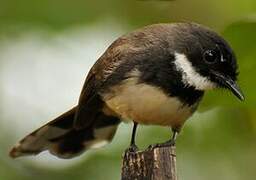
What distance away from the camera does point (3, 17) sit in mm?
6176

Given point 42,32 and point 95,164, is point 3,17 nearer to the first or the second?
point 42,32

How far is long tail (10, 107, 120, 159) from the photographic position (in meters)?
5.98

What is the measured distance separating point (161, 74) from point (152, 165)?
51.2 inches

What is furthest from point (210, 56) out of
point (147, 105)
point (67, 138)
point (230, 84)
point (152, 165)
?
point (67, 138)

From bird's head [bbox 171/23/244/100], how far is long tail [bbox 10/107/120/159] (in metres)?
1.01

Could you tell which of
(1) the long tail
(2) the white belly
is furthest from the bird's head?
(1) the long tail

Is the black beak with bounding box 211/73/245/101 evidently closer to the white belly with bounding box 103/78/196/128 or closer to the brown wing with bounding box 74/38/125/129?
the white belly with bounding box 103/78/196/128

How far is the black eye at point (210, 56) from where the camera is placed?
494 cm

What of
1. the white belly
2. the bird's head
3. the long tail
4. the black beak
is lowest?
Answer: the long tail

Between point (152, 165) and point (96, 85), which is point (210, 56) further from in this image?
point (152, 165)

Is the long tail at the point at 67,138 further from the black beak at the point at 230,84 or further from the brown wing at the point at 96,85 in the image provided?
the black beak at the point at 230,84

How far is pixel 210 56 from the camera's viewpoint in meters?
4.99

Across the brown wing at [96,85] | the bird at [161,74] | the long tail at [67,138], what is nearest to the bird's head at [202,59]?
the bird at [161,74]

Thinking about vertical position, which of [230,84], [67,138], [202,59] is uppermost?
[202,59]
